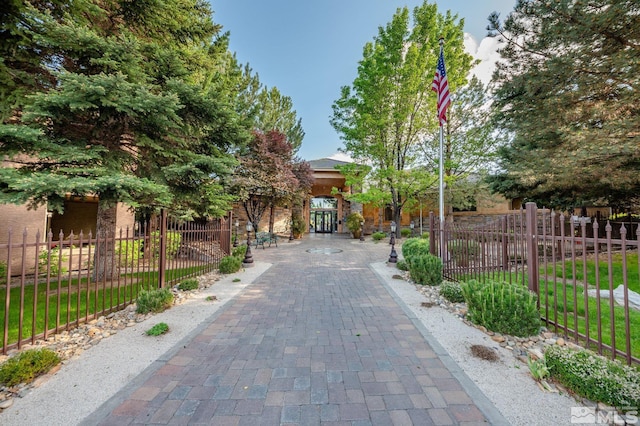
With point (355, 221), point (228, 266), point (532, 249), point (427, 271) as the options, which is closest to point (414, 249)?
point (427, 271)

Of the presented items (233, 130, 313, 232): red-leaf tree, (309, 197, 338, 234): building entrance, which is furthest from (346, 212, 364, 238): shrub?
(309, 197, 338, 234): building entrance

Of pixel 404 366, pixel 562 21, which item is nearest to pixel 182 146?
pixel 404 366

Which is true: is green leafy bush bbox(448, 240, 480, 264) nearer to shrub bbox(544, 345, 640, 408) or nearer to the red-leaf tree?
shrub bbox(544, 345, 640, 408)

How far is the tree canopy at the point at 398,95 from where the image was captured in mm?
12211

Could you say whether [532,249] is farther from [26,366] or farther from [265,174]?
[265,174]

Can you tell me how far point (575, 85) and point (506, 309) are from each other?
550 cm

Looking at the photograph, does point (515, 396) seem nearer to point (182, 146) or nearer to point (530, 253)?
point (530, 253)

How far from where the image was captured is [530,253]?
3803mm

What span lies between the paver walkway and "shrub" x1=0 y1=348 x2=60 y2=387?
38.0 inches

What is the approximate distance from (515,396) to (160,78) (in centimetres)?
776

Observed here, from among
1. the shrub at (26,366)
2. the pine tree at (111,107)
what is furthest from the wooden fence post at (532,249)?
the shrub at (26,366)

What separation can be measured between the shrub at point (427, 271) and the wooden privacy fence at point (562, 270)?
0.39 meters

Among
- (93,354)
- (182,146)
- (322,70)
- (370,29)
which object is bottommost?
(93,354)

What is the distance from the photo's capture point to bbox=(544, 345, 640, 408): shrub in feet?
6.53
